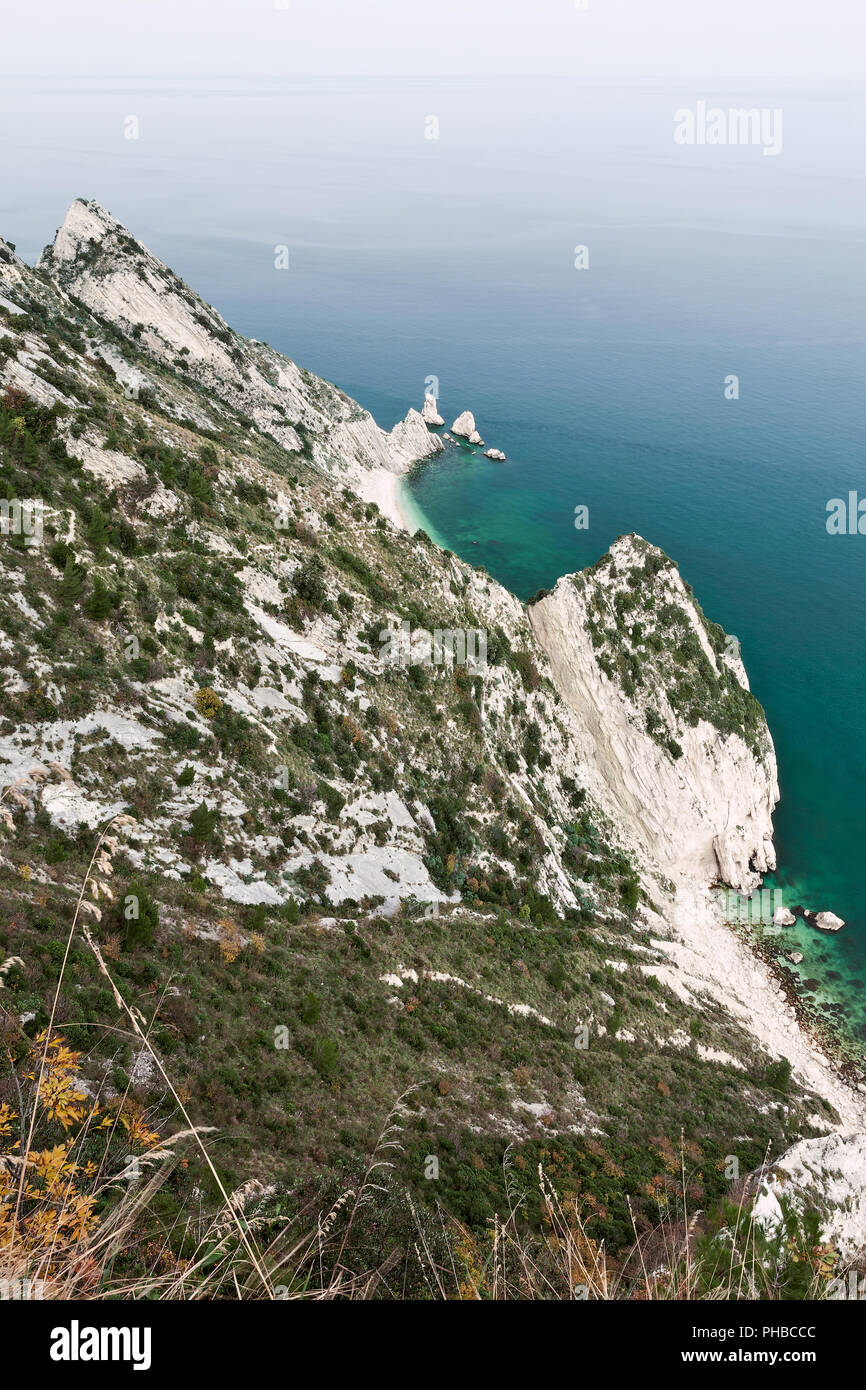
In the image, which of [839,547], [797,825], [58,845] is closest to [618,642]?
[797,825]

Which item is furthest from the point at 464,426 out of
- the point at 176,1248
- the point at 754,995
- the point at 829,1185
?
the point at 176,1248

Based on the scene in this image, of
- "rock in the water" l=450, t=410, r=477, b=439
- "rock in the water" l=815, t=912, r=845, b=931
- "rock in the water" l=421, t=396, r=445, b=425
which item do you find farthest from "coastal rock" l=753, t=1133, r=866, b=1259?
"rock in the water" l=421, t=396, r=445, b=425

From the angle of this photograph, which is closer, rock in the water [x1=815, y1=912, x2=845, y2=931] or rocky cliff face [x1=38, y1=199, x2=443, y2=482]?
rock in the water [x1=815, y1=912, x2=845, y2=931]

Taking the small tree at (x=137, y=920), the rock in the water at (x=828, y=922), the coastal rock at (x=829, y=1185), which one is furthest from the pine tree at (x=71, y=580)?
the rock in the water at (x=828, y=922)

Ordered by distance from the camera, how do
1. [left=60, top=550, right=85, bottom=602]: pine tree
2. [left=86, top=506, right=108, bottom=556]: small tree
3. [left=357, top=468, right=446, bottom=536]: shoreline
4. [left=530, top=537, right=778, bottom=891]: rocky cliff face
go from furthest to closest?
[left=357, top=468, right=446, bottom=536]: shoreline → [left=530, top=537, right=778, bottom=891]: rocky cliff face → [left=86, top=506, right=108, bottom=556]: small tree → [left=60, top=550, right=85, bottom=602]: pine tree

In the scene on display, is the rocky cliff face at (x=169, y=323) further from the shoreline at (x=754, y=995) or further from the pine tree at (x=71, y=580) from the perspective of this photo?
the shoreline at (x=754, y=995)

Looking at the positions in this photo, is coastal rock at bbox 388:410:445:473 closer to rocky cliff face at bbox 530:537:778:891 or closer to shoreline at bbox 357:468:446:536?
shoreline at bbox 357:468:446:536

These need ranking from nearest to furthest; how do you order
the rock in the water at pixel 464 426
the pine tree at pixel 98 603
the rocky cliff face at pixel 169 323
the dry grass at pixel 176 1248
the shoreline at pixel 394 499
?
the dry grass at pixel 176 1248
the pine tree at pixel 98 603
the rocky cliff face at pixel 169 323
the shoreline at pixel 394 499
the rock in the water at pixel 464 426
